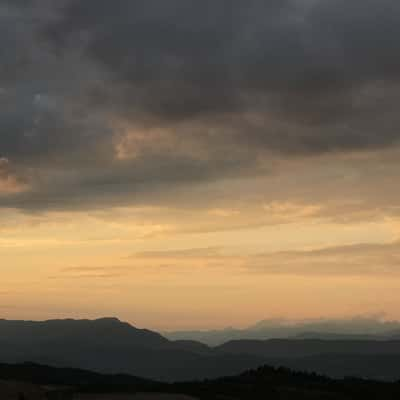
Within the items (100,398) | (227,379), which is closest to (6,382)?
(100,398)

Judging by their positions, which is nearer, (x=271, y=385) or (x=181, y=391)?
(x=181, y=391)

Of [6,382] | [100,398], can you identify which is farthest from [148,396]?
[6,382]

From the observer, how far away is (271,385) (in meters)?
143

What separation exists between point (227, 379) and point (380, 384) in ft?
122

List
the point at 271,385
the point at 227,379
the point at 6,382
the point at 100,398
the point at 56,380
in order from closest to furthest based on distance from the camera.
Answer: the point at 100,398 → the point at 6,382 → the point at 271,385 → the point at 227,379 → the point at 56,380

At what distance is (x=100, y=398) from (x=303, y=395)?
3788cm

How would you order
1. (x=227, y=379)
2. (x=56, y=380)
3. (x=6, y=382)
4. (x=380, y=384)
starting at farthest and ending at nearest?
(x=56, y=380) < (x=380, y=384) < (x=227, y=379) < (x=6, y=382)

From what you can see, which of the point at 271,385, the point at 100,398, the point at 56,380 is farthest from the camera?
the point at 56,380

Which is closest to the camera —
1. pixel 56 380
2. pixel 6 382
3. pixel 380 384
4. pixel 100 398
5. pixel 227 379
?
pixel 100 398

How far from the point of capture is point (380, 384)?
169m

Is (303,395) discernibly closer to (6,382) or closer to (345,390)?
(345,390)

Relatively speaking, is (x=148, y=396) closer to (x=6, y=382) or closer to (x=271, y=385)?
(x=6, y=382)

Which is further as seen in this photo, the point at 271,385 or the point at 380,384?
the point at 380,384

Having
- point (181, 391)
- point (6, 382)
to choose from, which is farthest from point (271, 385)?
point (6, 382)
